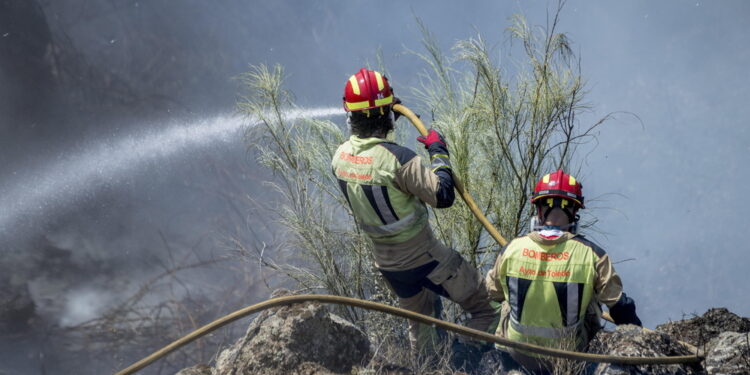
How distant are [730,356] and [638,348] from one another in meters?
0.34

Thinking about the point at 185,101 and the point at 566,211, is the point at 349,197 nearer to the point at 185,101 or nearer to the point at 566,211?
the point at 566,211

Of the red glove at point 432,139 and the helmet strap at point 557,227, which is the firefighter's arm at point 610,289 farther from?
the red glove at point 432,139

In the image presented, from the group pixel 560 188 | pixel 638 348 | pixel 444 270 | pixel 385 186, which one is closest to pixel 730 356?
pixel 638 348

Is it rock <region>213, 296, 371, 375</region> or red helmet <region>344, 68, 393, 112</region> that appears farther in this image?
red helmet <region>344, 68, 393, 112</region>

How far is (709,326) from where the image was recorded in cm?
354

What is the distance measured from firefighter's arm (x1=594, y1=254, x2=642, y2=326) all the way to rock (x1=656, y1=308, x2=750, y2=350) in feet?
3.46

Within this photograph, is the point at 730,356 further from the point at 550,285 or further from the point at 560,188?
the point at 560,188

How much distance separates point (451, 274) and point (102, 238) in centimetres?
577

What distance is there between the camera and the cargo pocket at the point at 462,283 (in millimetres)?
3418

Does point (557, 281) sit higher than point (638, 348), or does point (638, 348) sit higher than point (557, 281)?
point (557, 281)

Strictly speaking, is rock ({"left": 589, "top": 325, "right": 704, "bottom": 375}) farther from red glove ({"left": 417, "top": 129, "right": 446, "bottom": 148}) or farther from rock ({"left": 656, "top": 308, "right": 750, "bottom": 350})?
red glove ({"left": 417, "top": 129, "right": 446, "bottom": 148})

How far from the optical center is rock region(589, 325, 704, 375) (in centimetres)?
240

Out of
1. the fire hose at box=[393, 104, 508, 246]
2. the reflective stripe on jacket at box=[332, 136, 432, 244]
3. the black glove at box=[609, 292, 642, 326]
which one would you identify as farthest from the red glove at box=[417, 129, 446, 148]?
the black glove at box=[609, 292, 642, 326]

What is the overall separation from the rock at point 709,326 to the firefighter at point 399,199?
106 centimetres
